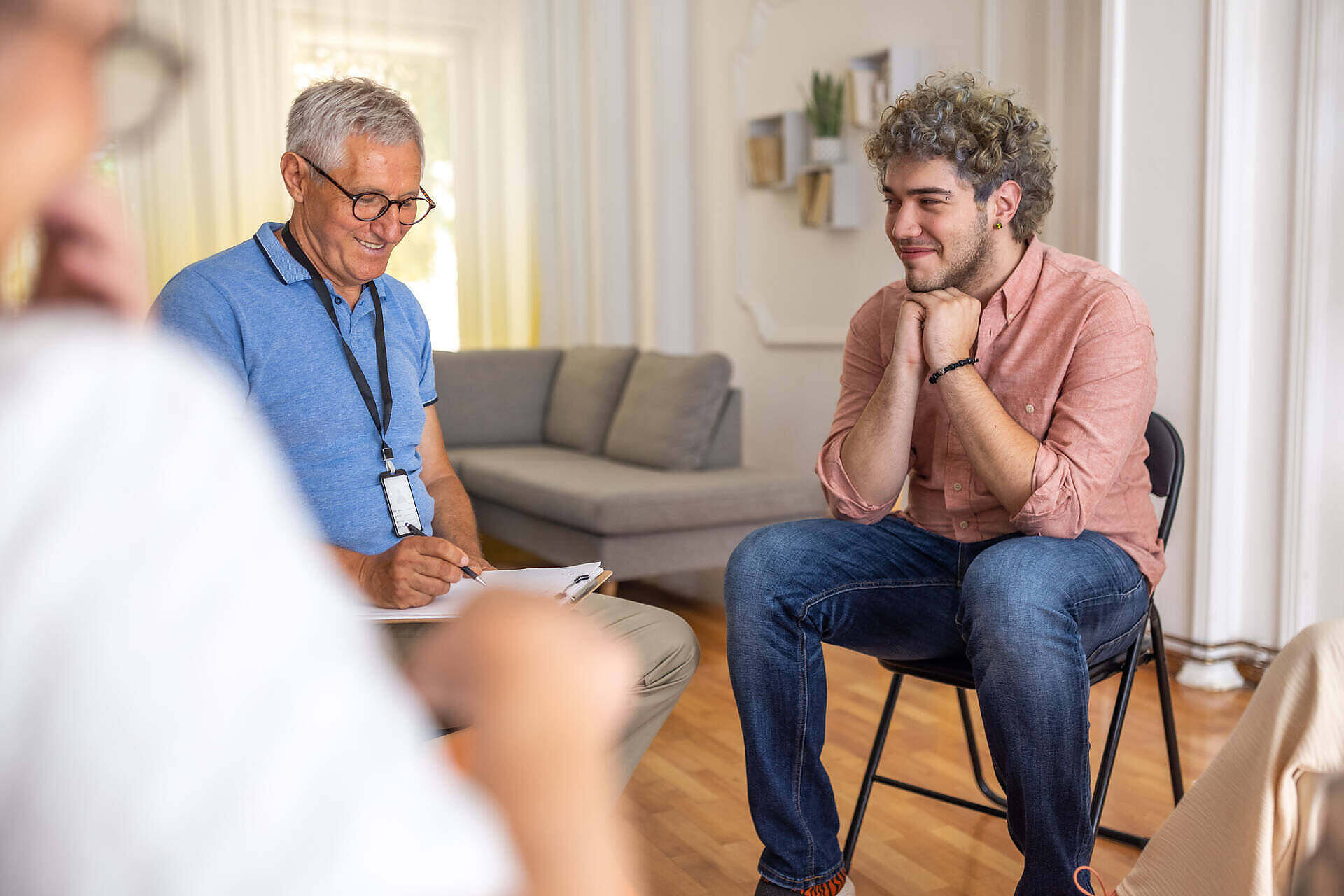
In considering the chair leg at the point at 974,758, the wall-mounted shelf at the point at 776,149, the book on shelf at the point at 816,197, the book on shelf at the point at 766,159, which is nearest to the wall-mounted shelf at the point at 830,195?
the book on shelf at the point at 816,197

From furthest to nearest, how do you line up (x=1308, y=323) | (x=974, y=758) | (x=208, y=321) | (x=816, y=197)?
(x=816, y=197) → (x=1308, y=323) → (x=974, y=758) → (x=208, y=321)

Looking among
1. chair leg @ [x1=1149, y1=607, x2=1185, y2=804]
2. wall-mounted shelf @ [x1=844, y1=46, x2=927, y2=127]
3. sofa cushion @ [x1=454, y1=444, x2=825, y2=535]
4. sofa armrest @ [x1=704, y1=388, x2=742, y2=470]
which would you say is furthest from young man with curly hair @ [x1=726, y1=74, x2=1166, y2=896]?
wall-mounted shelf @ [x1=844, y1=46, x2=927, y2=127]

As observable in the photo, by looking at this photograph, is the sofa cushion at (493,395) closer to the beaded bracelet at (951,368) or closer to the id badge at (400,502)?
the id badge at (400,502)

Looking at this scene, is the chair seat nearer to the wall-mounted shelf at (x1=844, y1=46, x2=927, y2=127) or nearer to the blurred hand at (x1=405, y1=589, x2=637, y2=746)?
the blurred hand at (x1=405, y1=589, x2=637, y2=746)

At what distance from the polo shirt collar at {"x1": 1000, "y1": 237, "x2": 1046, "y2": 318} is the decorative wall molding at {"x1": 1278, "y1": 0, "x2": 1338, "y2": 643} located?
1279mm

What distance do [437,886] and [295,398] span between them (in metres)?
1.39

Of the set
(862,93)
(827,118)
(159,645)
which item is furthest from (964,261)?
(827,118)

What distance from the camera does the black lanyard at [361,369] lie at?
63.2 inches

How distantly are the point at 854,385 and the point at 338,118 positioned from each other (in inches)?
37.7

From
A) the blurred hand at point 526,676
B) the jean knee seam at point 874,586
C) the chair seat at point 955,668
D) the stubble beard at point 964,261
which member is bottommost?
the chair seat at point 955,668

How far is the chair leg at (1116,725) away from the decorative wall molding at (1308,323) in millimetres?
1360

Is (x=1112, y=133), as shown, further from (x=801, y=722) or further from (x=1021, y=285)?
(x=801, y=722)

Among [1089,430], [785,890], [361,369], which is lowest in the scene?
[785,890]

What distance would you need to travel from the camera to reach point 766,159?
4797mm
